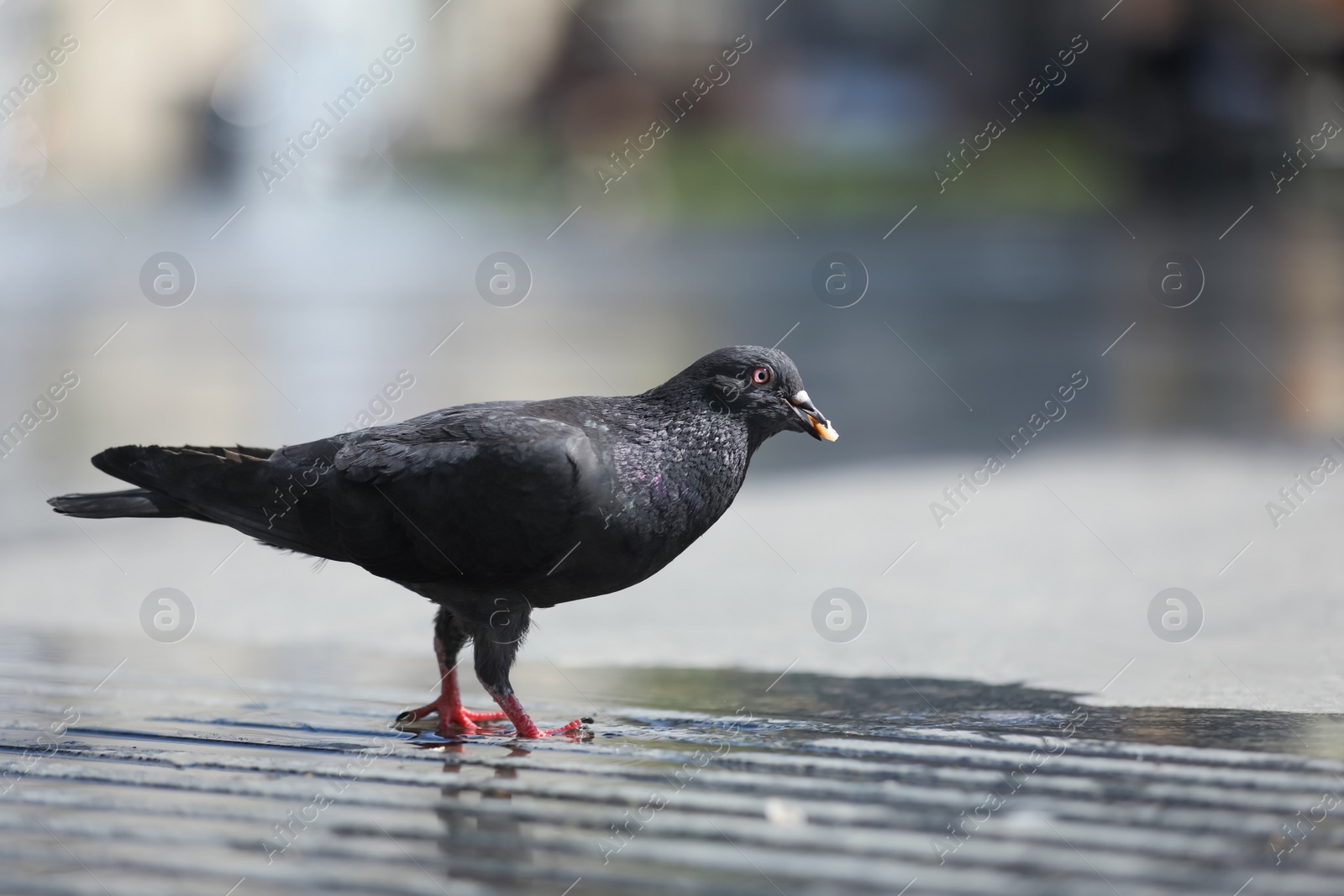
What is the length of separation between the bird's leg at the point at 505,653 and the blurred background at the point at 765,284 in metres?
1.08

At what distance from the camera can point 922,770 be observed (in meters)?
3.64

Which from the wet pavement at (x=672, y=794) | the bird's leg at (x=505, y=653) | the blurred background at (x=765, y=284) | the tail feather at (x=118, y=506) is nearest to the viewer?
the wet pavement at (x=672, y=794)

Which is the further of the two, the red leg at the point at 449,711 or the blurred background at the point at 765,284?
the blurred background at the point at 765,284

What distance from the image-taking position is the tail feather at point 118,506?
4.32 meters

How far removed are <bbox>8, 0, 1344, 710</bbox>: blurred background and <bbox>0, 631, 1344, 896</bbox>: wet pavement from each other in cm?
65

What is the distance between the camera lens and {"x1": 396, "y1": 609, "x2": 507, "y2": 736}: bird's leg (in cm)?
426

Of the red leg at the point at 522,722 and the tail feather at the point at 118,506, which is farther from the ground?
the tail feather at the point at 118,506

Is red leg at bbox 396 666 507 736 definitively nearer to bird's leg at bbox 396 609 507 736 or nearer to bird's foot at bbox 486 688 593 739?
bird's leg at bbox 396 609 507 736

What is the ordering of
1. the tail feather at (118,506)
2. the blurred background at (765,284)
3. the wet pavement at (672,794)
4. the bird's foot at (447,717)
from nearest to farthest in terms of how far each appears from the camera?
1. the wet pavement at (672,794)
2. the bird's foot at (447,717)
3. the tail feather at (118,506)
4. the blurred background at (765,284)

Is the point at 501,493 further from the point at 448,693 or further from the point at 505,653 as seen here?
the point at 448,693

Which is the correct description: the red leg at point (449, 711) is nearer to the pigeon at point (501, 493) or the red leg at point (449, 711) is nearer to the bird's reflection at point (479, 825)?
the pigeon at point (501, 493)

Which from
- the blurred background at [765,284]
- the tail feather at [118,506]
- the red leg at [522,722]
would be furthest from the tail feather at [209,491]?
the blurred background at [765,284]

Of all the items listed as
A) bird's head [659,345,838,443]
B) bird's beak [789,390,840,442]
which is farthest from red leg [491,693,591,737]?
bird's beak [789,390,840,442]

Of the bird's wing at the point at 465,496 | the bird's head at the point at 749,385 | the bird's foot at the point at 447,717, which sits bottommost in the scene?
the bird's foot at the point at 447,717
